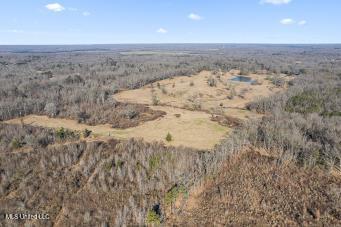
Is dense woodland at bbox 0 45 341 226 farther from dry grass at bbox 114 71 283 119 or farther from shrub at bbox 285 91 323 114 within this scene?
dry grass at bbox 114 71 283 119

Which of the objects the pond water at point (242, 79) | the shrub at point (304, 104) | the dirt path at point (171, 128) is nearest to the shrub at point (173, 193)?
the dirt path at point (171, 128)

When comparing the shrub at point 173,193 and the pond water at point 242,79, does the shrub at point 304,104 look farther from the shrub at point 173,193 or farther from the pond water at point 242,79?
the pond water at point 242,79

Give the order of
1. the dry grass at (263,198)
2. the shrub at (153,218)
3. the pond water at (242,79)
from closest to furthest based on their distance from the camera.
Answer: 1. the dry grass at (263,198)
2. the shrub at (153,218)
3. the pond water at (242,79)

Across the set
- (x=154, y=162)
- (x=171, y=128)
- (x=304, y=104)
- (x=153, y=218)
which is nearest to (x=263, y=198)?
(x=153, y=218)

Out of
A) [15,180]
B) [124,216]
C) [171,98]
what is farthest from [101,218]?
[171,98]

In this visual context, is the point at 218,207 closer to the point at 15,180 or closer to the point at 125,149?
the point at 125,149

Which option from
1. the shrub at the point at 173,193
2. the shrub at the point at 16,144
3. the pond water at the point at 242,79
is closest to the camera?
the shrub at the point at 173,193

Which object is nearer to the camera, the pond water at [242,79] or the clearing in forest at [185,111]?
the clearing in forest at [185,111]

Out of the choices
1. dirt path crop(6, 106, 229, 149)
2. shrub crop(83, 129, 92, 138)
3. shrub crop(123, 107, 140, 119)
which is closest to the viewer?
dirt path crop(6, 106, 229, 149)

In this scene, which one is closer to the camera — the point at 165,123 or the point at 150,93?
the point at 165,123

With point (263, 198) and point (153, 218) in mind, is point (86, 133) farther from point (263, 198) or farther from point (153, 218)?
point (263, 198)

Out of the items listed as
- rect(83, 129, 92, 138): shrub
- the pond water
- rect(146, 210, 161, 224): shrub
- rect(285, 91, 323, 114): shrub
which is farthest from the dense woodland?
the pond water
